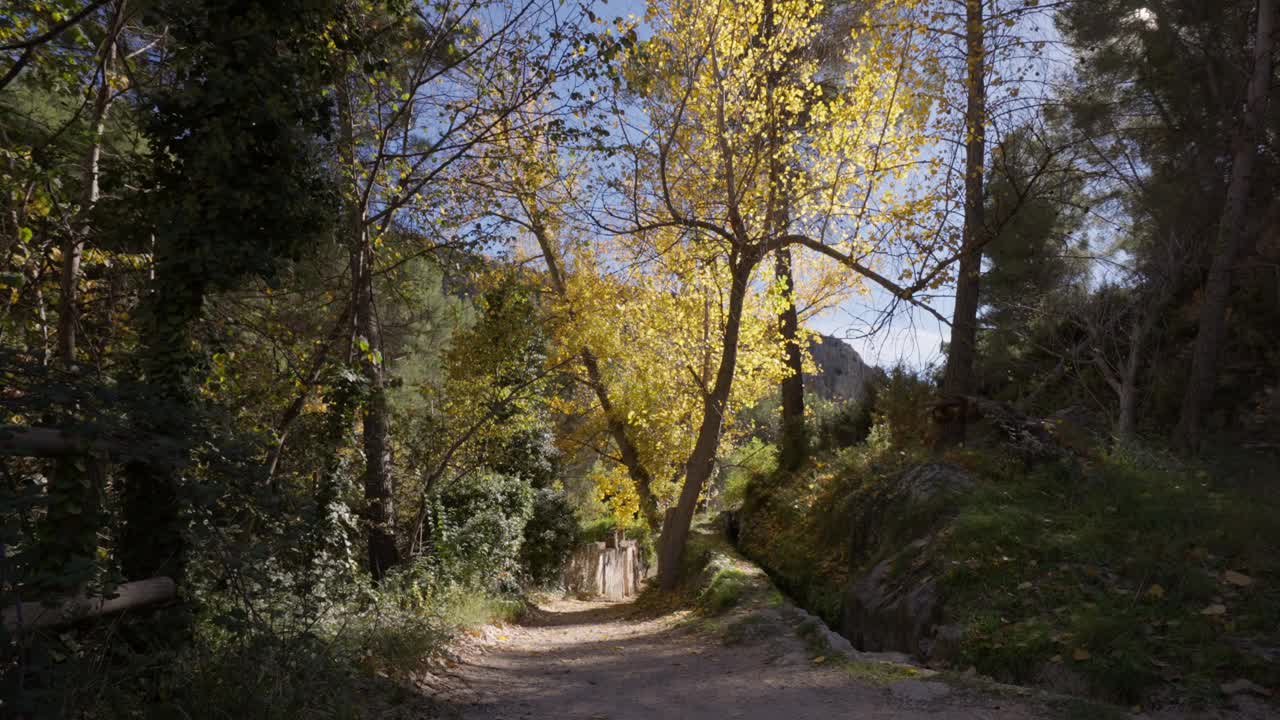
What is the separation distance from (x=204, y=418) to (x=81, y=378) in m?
0.72

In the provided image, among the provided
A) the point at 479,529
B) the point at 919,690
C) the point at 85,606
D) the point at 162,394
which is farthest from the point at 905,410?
the point at 85,606

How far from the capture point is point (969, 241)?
7.97 m

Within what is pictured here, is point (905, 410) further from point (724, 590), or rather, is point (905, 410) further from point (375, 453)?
point (375, 453)

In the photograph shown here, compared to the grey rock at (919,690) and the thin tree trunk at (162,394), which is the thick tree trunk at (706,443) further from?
the thin tree trunk at (162,394)

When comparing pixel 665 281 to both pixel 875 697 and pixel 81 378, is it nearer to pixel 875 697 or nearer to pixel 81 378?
pixel 875 697

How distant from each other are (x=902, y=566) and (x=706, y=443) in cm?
465

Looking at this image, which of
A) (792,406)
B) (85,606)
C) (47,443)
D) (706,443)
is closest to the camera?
(47,443)

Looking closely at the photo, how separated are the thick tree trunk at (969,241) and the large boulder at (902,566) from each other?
1.77 m

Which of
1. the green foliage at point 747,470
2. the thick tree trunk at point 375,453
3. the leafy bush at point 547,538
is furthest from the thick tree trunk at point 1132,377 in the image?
the leafy bush at point 547,538

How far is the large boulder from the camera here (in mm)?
6245

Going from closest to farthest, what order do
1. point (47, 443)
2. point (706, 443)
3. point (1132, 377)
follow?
point (47, 443) < point (706, 443) < point (1132, 377)

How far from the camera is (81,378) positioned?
3.22 m

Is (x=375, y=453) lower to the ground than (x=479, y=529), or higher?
higher

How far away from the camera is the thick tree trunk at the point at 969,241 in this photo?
26.5 ft
